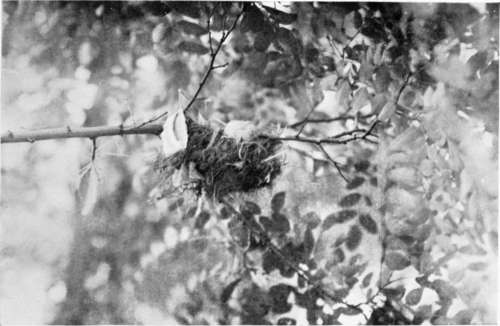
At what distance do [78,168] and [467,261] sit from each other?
863 millimetres

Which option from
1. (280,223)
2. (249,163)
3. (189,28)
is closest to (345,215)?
(280,223)

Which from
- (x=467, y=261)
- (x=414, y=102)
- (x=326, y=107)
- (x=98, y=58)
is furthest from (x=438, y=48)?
(x=98, y=58)

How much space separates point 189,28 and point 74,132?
0.33 meters

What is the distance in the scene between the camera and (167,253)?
1066mm

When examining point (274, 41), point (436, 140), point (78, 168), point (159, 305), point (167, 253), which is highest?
point (274, 41)

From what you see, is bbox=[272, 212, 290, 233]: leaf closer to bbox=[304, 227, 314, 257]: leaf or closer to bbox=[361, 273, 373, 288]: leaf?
bbox=[304, 227, 314, 257]: leaf

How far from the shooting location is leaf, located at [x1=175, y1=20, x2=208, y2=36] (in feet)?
3.66

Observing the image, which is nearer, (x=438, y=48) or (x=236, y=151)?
(x=236, y=151)

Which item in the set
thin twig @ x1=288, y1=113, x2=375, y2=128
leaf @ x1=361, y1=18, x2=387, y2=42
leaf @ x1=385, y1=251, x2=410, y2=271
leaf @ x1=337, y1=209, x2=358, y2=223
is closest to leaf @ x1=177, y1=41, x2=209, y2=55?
thin twig @ x1=288, y1=113, x2=375, y2=128

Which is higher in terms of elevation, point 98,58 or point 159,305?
point 98,58

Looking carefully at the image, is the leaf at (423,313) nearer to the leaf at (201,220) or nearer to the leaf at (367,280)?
the leaf at (367,280)

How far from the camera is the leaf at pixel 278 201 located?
1100 millimetres

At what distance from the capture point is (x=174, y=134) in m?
1.00

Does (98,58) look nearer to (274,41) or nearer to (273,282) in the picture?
(274,41)
